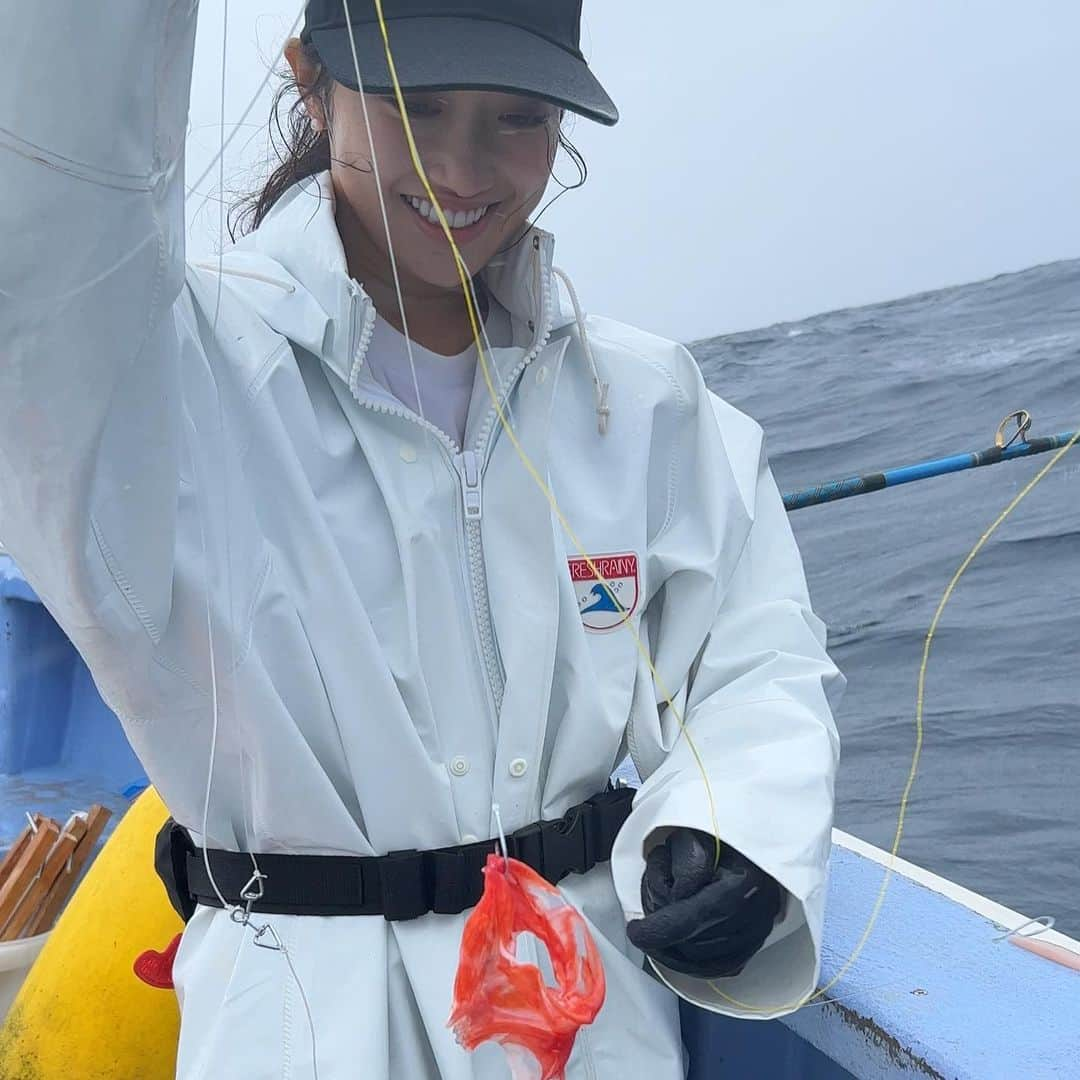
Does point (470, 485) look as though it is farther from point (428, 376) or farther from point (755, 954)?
point (755, 954)

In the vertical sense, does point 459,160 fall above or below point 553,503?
above

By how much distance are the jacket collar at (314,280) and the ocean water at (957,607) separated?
239 centimetres

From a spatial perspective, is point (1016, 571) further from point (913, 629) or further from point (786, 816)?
point (786, 816)

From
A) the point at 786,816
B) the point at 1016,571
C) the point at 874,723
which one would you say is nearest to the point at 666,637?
the point at 786,816

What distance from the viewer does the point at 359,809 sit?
147 cm

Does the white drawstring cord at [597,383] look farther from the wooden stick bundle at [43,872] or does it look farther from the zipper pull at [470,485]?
the wooden stick bundle at [43,872]

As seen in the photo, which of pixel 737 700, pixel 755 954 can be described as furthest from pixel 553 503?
pixel 755 954

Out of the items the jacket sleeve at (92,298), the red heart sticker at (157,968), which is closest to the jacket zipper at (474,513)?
the jacket sleeve at (92,298)

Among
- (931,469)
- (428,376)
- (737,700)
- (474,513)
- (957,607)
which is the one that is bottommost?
(957,607)

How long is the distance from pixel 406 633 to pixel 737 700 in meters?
0.42

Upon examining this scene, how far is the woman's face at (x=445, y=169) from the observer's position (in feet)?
4.84

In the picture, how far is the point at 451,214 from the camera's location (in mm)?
1539

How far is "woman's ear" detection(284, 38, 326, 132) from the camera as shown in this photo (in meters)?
1.59

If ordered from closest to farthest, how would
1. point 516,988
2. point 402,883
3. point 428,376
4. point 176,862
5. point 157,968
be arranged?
point 516,988 → point 402,883 → point 176,862 → point 428,376 → point 157,968
